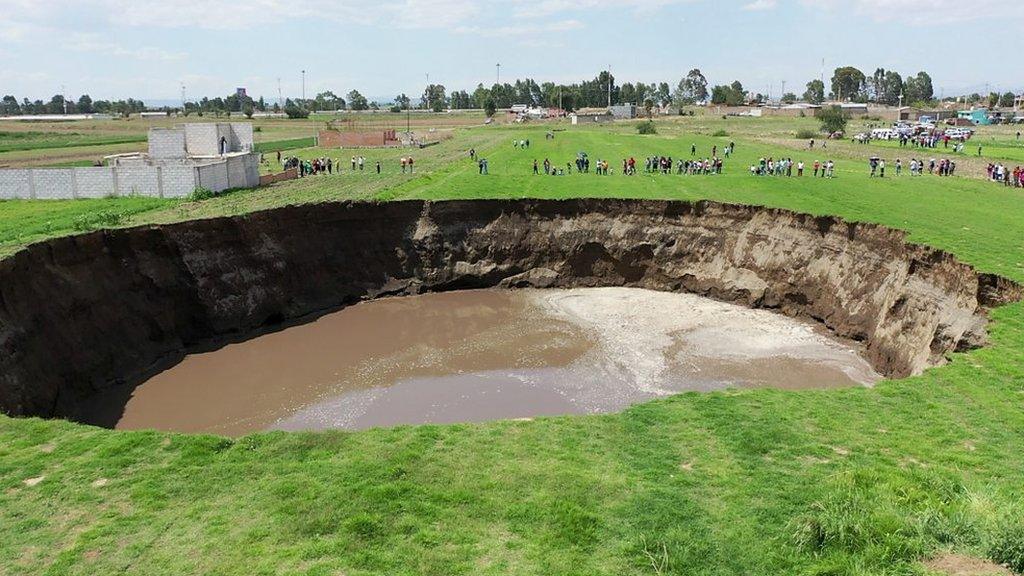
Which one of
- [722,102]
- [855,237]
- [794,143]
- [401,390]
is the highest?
[722,102]

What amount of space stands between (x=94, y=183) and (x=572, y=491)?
3680 cm

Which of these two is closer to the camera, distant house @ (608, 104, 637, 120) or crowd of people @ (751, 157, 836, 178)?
crowd of people @ (751, 157, 836, 178)

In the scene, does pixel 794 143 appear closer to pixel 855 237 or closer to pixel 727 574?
pixel 855 237

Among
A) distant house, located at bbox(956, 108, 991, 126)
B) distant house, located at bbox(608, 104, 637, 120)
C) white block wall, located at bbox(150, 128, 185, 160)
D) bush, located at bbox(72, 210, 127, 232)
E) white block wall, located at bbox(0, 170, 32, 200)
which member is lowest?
bush, located at bbox(72, 210, 127, 232)

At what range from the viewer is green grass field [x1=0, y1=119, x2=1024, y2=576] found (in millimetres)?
10234

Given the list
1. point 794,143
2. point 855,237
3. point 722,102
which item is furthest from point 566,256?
point 722,102

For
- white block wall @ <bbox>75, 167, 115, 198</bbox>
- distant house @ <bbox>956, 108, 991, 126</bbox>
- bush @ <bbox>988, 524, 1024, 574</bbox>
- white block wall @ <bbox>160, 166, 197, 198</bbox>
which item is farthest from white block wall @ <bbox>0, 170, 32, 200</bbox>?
distant house @ <bbox>956, 108, 991, 126</bbox>

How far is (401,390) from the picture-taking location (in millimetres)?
24438

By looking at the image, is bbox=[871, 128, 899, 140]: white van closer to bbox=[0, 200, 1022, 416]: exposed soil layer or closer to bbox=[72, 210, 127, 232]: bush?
bbox=[0, 200, 1022, 416]: exposed soil layer

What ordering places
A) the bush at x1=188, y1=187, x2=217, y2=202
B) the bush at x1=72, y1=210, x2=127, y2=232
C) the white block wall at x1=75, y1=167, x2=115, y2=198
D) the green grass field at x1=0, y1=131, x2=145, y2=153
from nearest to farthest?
1. the bush at x1=72, y1=210, x2=127, y2=232
2. the bush at x1=188, y1=187, x2=217, y2=202
3. the white block wall at x1=75, y1=167, x2=115, y2=198
4. the green grass field at x1=0, y1=131, x2=145, y2=153

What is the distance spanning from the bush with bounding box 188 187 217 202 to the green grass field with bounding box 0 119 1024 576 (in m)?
25.0

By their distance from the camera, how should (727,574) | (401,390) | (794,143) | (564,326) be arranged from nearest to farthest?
1. (727,574)
2. (401,390)
3. (564,326)
4. (794,143)

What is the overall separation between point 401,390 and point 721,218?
20.4 meters

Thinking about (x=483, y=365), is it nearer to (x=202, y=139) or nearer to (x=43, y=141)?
(x=202, y=139)
